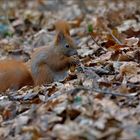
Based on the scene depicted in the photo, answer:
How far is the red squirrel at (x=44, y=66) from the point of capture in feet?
17.7

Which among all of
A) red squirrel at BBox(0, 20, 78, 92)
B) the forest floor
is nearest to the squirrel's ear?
red squirrel at BBox(0, 20, 78, 92)

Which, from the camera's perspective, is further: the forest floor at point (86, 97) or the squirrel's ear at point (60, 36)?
the squirrel's ear at point (60, 36)

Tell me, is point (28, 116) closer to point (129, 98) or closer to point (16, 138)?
point (16, 138)

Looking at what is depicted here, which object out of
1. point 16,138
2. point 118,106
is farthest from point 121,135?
point 16,138

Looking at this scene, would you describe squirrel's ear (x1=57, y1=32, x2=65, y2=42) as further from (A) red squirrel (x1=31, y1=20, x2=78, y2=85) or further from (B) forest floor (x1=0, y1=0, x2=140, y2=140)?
(B) forest floor (x1=0, y1=0, x2=140, y2=140)

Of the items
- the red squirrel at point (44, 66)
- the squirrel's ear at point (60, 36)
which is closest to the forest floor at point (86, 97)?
the red squirrel at point (44, 66)

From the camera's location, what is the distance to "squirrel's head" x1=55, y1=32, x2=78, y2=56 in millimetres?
5887

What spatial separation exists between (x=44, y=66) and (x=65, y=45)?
411 millimetres

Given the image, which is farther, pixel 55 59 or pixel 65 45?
pixel 65 45

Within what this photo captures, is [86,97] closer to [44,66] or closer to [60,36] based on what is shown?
[44,66]

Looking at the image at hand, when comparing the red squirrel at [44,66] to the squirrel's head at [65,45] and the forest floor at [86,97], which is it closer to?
the squirrel's head at [65,45]

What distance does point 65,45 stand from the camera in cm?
591

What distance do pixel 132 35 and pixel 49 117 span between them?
10.4 ft

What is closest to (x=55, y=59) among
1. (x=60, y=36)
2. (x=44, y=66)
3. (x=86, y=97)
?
(x=44, y=66)
